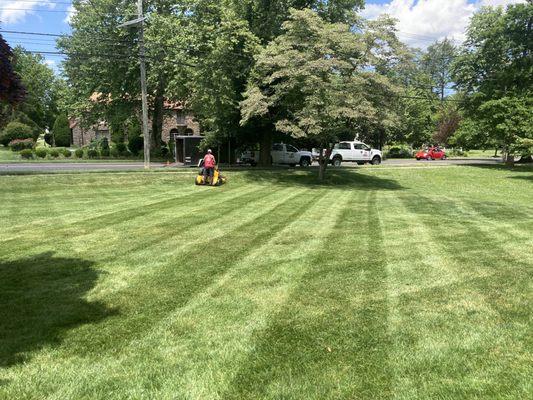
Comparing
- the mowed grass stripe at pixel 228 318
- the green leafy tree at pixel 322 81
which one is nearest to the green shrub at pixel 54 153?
the green leafy tree at pixel 322 81

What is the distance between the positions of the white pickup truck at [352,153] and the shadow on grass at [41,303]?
106 ft

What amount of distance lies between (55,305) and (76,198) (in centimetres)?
1079

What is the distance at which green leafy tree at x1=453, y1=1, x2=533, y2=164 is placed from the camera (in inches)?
1362

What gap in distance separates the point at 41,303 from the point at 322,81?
755 inches

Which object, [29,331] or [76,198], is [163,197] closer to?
[76,198]

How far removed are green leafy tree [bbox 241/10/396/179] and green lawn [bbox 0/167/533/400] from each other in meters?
12.1

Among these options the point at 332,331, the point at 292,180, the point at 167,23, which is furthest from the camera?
the point at 167,23

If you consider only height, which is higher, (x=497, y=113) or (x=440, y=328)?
(x=497, y=113)

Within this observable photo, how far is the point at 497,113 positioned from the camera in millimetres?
34844

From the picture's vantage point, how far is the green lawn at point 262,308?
3.66 meters

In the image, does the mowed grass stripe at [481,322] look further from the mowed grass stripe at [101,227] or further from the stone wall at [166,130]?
the stone wall at [166,130]

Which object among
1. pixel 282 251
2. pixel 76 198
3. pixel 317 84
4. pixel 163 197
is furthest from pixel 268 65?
pixel 282 251

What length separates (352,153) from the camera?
38.5 metres

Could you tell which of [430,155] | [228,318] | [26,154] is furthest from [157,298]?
[430,155]
